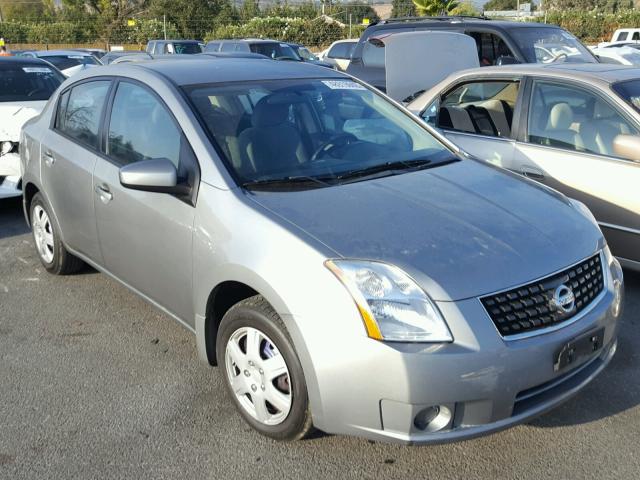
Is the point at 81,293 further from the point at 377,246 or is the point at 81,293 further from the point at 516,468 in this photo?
the point at 516,468

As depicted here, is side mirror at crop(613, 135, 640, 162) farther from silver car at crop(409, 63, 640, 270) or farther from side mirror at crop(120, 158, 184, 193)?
side mirror at crop(120, 158, 184, 193)

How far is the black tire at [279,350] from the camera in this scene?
2.73 m

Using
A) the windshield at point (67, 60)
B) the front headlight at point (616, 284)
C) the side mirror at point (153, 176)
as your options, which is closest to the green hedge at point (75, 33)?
the windshield at point (67, 60)

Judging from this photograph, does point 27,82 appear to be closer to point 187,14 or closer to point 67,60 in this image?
point 67,60

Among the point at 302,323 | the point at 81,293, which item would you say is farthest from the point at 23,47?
the point at 302,323

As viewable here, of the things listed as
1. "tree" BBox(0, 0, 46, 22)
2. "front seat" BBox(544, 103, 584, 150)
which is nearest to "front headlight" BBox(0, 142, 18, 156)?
"front seat" BBox(544, 103, 584, 150)

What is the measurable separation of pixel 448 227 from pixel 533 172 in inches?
91.8

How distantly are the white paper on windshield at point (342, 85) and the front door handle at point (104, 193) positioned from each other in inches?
55.4

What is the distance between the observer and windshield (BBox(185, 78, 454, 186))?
133 inches

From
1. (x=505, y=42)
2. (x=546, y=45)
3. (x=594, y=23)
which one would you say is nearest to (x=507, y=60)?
(x=505, y=42)

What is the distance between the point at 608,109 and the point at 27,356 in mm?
4079

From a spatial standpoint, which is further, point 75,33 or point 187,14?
point 187,14

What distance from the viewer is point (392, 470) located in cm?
285

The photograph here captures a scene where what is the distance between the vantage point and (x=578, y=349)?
2.77 metres
